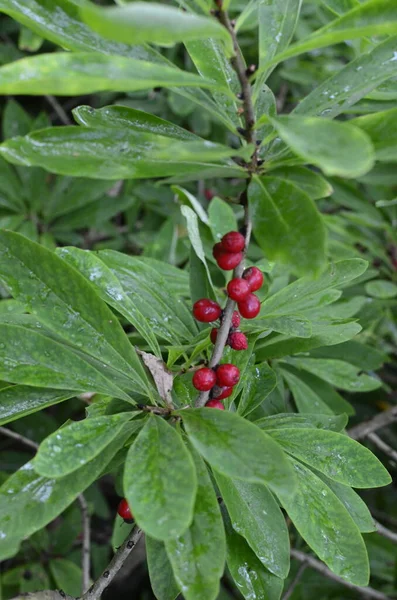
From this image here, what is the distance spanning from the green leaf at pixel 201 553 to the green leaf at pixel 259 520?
0.36 feet

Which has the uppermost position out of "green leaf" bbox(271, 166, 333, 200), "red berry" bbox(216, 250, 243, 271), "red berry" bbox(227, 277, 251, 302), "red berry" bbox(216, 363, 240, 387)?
"green leaf" bbox(271, 166, 333, 200)

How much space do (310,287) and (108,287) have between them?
341 mm

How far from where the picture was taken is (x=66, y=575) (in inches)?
83.1

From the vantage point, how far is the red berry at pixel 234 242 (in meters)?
0.87

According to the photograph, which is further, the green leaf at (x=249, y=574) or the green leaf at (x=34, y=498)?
the green leaf at (x=249, y=574)

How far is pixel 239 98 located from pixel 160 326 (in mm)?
418

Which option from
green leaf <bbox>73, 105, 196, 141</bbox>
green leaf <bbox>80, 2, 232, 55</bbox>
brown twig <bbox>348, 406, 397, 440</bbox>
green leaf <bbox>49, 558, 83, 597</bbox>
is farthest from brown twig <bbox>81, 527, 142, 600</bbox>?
green leaf <bbox>49, 558, 83, 597</bbox>

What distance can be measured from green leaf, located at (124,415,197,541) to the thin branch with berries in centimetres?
14

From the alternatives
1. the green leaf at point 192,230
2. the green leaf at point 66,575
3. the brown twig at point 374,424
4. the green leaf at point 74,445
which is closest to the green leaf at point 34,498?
the green leaf at point 74,445

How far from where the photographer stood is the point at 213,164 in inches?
32.3

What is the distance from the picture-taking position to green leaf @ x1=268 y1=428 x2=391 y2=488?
96cm

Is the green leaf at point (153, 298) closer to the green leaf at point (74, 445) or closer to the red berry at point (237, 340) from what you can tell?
the red berry at point (237, 340)

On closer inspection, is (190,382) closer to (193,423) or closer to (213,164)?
(193,423)

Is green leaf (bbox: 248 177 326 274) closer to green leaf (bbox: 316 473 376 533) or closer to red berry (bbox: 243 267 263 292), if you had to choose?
red berry (bbox: 243 267 263 292)
